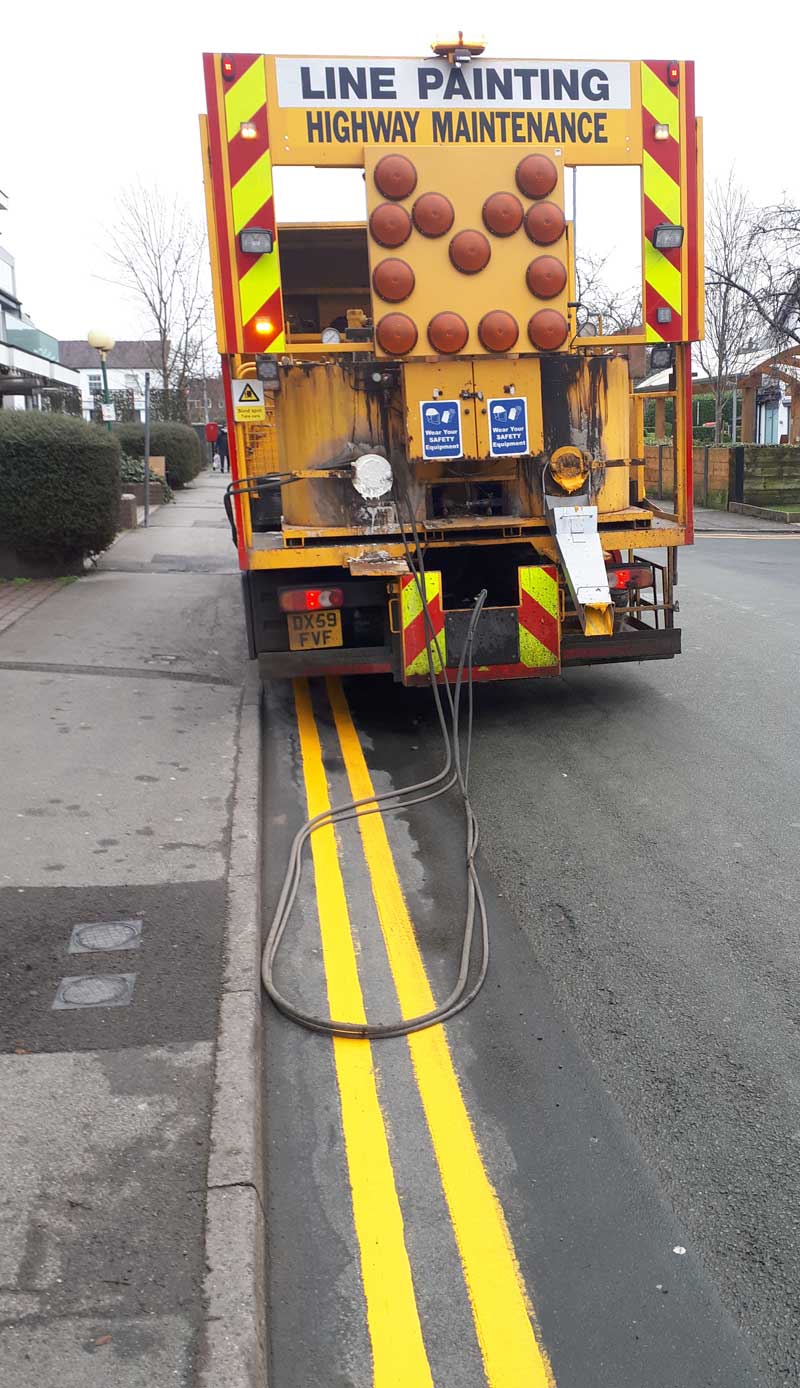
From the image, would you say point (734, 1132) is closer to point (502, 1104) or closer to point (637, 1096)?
point (637, 1096)

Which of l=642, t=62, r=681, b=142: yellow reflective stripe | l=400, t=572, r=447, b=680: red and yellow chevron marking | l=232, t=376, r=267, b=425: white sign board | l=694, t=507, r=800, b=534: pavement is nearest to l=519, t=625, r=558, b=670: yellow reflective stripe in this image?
l=400, t=572, r=447, b=680: red and yellow chevron marking

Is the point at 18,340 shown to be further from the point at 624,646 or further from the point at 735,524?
the point at 624,646

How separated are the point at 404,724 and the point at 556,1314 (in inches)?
209

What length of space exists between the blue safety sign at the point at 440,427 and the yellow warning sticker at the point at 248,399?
1001 mm

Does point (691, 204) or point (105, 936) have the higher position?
point (691, 204)

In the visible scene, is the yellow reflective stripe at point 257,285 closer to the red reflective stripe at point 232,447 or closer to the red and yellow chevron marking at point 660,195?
the red reflective stripe at point 232,447

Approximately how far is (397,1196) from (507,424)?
5.10 metres

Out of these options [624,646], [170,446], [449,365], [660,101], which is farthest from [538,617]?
[170,446]

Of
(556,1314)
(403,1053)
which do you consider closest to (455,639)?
(403,1053)

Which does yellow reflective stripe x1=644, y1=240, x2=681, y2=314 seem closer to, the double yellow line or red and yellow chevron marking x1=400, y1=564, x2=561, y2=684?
red and yellow chevron marking x1=400, y1=564, x2=561, y2=684

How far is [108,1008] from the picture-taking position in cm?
392

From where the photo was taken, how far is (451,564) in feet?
25.3

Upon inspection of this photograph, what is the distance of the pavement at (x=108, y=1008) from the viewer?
259 cm

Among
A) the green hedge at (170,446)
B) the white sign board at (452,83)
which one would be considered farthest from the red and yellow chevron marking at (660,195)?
the green hedge at (170,446)
